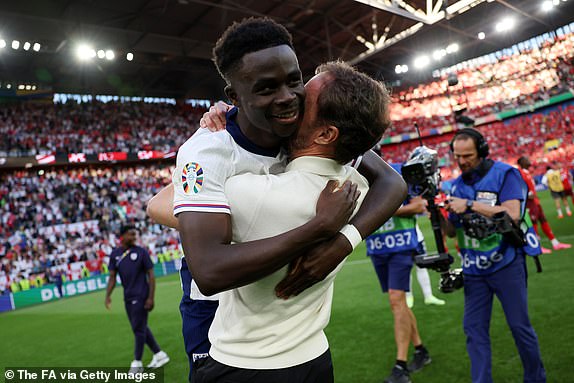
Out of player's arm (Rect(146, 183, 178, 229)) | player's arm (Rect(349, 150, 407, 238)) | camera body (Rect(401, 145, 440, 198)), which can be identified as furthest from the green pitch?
player's arm (Rect(146, 183, 178, 229))

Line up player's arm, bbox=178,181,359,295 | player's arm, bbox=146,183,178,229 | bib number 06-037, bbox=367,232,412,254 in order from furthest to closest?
bib number 06-037, bbox=367,232,412,254, player's arm, bbox=146,183,178,229, player's arm, bbox=178,181,359,295

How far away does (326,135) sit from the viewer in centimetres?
138

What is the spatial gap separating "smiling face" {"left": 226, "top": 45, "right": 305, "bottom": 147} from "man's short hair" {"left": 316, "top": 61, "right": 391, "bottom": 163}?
90mm

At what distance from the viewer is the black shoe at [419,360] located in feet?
14.3

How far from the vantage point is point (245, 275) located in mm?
1159

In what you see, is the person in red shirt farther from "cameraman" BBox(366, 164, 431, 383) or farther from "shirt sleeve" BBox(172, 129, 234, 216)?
"shirt sleeve" BBox(172, 129, 234, 216)

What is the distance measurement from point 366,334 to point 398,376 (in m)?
Result: 1.72

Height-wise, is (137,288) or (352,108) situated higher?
(352,108)

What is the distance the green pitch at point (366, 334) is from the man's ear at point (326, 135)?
3.42 meters

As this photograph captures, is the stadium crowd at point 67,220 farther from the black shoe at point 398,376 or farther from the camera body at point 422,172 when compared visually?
the camera body at point 422,172

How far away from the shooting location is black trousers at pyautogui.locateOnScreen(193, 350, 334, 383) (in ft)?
4.35

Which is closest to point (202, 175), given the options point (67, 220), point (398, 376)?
point (398, 376)

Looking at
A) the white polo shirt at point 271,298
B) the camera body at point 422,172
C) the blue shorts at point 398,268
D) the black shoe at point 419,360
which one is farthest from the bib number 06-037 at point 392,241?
the white polo shirt at point 271,298

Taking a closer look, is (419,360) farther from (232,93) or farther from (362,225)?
(232,93)
